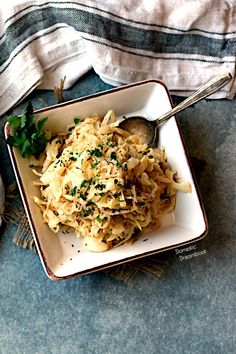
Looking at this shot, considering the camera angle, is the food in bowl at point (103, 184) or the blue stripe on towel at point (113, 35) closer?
the food in bowl at point (103, 184)

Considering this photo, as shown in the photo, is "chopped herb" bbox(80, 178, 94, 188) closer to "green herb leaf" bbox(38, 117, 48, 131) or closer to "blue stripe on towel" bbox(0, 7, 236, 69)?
"green herb leaf" bbox(38, 117, 48, 131)

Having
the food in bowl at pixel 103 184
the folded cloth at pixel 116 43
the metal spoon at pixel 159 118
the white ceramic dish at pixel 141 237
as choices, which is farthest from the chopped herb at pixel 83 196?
the folded cloth at pixel 116 43

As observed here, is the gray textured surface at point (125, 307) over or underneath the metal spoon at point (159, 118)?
underneath

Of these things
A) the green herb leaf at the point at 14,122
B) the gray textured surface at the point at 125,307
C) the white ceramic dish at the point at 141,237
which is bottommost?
the gray textured surface at the point at 125,307

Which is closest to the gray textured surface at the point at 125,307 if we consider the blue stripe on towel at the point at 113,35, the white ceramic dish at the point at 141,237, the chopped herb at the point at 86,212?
the white ceramic dish at the point at 141,237

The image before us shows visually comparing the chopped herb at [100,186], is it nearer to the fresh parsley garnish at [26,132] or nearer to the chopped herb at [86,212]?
the chopped herb at [86,212]
